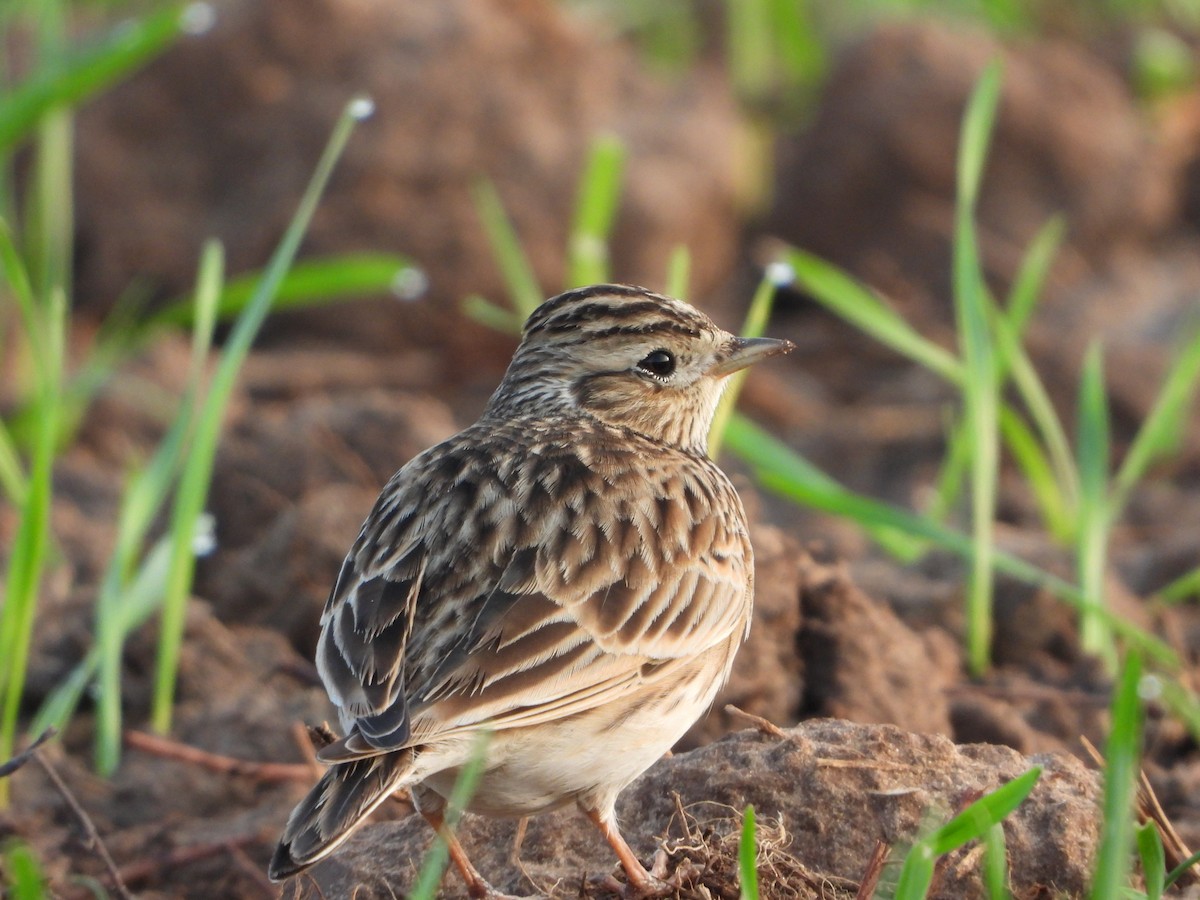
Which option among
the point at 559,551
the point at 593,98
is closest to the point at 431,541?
the point at 559,551

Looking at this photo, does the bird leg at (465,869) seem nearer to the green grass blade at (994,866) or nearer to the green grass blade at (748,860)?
the green grass blade at (748,860)

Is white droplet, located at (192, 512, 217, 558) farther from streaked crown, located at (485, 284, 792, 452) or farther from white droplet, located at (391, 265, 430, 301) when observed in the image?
streaked crown, located at (485, 284, 792, 452)

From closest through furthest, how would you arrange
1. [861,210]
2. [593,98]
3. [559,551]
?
1. [559,551]
2. [593,98]
3. [861,210]

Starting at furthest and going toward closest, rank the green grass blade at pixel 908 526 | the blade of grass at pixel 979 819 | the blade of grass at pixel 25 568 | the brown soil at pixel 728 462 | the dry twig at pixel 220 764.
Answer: the green grass blade at pixel 908 526 → the dry twig at pixel 220 764 → the blade of grass at pixel 25 568 → the brown soil at pixel 728 462 → the blade of grass at pixel 979 819

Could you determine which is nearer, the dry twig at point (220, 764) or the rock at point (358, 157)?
the dry twig at point (220, 764)

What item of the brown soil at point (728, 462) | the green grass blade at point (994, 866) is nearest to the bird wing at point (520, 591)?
the brown soil at point (728, 462)

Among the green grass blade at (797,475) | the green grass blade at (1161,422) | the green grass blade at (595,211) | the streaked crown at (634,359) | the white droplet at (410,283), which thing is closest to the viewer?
the streaked crown at (634,359)

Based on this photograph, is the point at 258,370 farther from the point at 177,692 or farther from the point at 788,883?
the point at 788,883

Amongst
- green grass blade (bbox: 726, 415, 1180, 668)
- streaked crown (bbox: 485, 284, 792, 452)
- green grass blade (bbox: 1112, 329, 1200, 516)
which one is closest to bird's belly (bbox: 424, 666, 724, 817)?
streaked crown (bbox: 485, 284, 792, 452)
